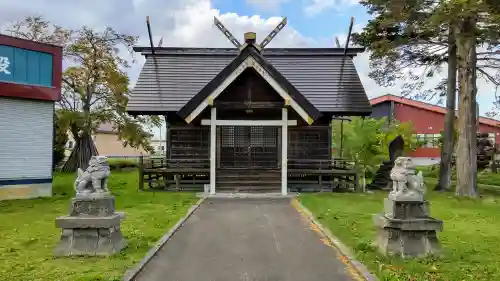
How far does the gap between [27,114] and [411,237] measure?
1411cm

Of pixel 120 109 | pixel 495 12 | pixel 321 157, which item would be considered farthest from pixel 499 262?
pixel 120 109

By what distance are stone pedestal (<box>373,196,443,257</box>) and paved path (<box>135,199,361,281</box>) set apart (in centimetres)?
101

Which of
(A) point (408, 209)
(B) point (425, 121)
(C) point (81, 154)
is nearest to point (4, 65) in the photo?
(A) point (408, 209)

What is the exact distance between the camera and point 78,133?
3709cm

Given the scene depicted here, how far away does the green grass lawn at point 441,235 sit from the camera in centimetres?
742

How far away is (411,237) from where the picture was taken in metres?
8.26

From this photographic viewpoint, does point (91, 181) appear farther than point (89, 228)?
Yes

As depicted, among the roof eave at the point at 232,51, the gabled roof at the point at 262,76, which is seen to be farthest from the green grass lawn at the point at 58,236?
the roof eave at the point at 232,51

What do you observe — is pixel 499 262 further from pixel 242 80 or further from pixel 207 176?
pixel 207 176

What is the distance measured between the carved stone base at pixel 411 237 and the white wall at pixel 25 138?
43.9 ft

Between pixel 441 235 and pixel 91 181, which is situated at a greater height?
pixel 91 181

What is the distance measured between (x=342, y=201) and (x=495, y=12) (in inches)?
321

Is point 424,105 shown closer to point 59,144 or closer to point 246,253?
point 59,144

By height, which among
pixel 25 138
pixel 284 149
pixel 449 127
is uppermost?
pixel 449 127
